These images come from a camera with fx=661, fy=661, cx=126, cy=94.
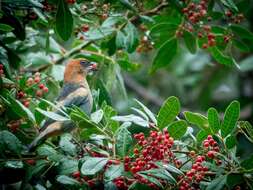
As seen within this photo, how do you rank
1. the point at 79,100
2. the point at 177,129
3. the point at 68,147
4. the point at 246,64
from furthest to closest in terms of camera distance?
the point at 246,64 < the point at 79,100 < the point at 68,147 < the point at 177,129

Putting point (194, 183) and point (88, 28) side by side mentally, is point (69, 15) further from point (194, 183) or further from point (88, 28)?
point (194, 183)

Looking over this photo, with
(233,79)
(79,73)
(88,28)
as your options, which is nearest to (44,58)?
(79,73)

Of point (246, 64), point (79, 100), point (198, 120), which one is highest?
point (198, 120)

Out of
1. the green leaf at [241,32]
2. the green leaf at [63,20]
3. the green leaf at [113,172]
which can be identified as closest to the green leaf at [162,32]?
the green leaf at [241,32]

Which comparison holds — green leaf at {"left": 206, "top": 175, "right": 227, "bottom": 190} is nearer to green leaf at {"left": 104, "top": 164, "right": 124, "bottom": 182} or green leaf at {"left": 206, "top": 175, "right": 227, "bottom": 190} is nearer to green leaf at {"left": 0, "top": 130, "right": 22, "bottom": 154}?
green leaf at {"left": 104, "top": 164, "right": 124, "bottom": 182}

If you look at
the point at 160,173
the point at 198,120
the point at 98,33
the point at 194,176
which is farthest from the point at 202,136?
the point at 98,33

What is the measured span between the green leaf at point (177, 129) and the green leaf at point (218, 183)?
1.37 feet

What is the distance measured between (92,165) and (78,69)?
2200 mm

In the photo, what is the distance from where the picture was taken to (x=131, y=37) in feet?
17.3

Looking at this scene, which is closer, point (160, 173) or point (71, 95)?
point (160, 173)

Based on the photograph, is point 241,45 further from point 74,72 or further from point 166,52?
point 74,72

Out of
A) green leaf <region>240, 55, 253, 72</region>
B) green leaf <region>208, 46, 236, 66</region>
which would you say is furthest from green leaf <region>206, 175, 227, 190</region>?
green leaf <region>240, 55, 253, 72</region>

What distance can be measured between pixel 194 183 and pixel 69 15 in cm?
155

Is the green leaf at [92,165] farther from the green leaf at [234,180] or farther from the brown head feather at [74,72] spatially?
the brown head feather at [74,72]
